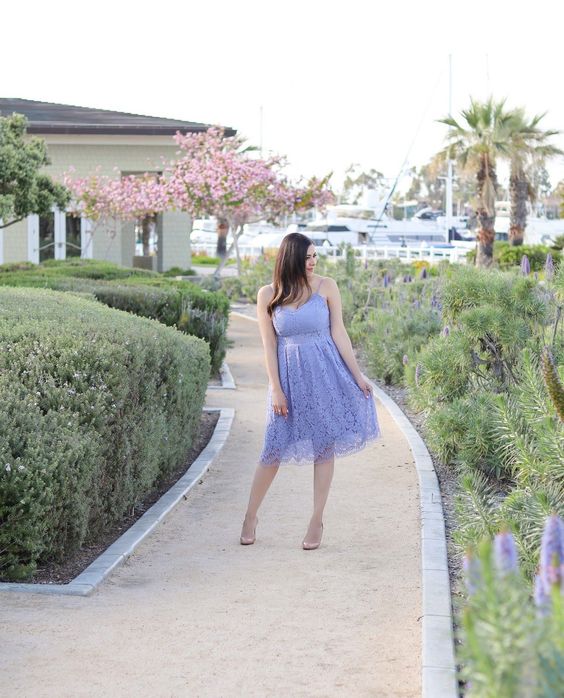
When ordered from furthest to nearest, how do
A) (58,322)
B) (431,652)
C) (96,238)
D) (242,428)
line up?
1. (96,238)
2. (242,428)
3. (58,322)
4. (431,652)

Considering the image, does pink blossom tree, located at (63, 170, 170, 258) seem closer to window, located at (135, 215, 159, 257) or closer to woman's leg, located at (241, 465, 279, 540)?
window, located at (135, 215, 159, 257)

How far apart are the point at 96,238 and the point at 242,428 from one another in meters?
19.7

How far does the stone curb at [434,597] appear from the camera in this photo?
4.24 m

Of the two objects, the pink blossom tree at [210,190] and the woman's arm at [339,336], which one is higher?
the pink blossom tree at [210,190]

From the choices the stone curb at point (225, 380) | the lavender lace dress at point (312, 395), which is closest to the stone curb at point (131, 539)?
the lavender lace dress at point (312, 395)

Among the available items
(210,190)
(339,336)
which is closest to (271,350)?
(339,336)

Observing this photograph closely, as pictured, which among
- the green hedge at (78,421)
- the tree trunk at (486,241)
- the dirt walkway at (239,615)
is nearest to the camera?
the dirt walkway at (239,615)

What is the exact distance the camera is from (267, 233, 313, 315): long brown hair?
6309mm

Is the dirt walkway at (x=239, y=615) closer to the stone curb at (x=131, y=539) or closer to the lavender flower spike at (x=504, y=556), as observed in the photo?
the stone curb at (x=131, y=539)

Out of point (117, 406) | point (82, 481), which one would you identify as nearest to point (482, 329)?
point (117, 406)

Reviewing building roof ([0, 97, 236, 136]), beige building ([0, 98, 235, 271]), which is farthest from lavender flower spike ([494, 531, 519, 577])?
building roof ([0, 97, 236, 136])

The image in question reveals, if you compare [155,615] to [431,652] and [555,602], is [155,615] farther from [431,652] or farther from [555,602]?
[555,602]

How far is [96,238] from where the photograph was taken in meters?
29.5

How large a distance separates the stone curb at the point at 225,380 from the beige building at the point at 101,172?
44.4 feet
